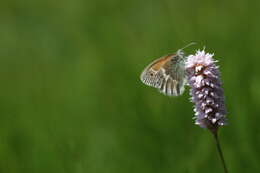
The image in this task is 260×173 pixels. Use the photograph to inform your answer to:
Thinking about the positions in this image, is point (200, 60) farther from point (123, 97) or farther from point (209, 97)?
point (123, 97)

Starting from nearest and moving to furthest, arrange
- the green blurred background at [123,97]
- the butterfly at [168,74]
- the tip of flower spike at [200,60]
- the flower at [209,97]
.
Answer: the flower at [209,97] → the tip of flower spike at [200,60] → the butterfly at [168,74] → the green blurred background at [123,97]

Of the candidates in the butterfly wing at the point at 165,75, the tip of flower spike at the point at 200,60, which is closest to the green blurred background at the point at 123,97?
the butterfly wing at the point at 165,75

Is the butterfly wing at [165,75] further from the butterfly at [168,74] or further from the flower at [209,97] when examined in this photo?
the flower at [209,97]

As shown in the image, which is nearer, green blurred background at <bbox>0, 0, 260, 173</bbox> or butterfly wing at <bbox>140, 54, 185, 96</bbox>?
butterfly wing at <bbox>140, 54, 185, 96</bbox>

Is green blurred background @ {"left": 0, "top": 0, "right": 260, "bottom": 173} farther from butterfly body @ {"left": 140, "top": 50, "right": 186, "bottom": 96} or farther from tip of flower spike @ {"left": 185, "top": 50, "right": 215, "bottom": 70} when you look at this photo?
tip of flower spike @ {"left": 185, "top": 50, "right": 215, "bottom": 70}

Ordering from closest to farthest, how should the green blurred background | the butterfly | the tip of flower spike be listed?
→ the tip of flower spike → the butterfly → the green blurred background

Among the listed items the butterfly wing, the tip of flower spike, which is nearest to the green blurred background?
the butterfly wing

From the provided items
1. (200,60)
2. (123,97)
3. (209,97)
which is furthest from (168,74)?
(123,97)
